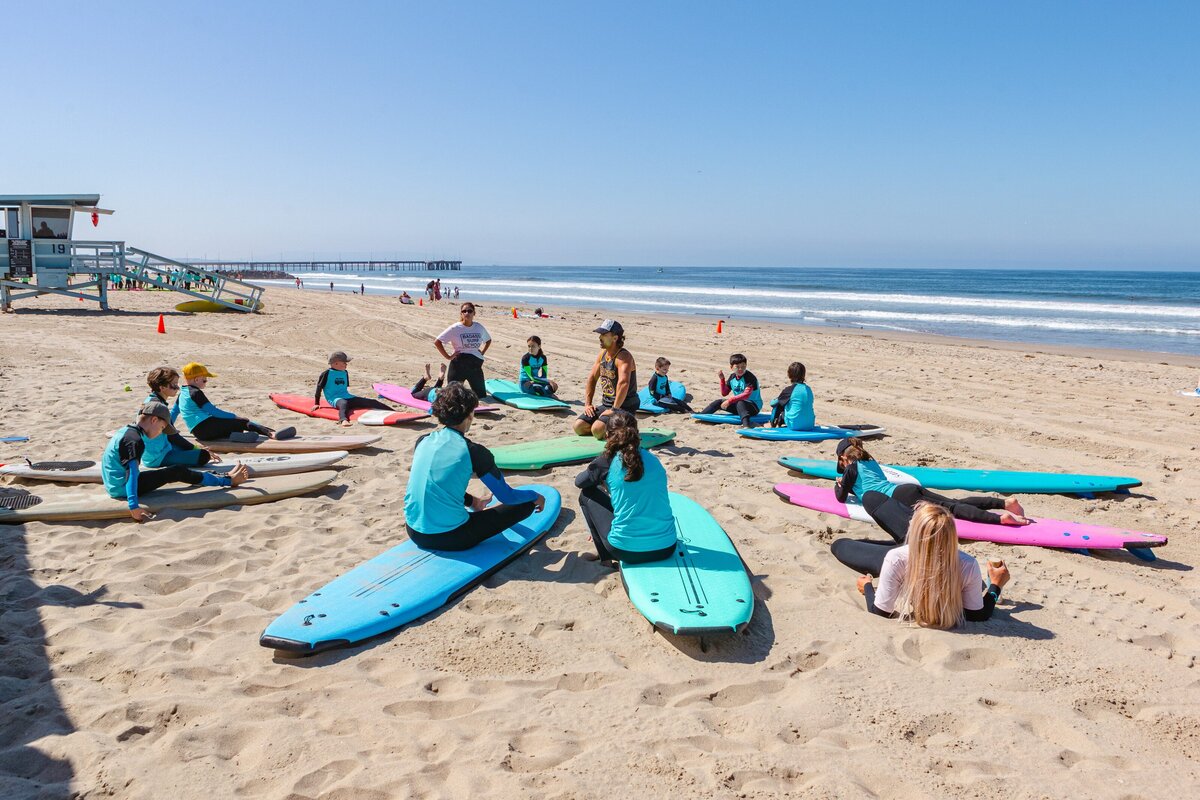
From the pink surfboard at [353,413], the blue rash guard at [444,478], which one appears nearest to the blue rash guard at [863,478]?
the blue rash guard at [444,478]

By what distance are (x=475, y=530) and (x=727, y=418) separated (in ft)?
18.7

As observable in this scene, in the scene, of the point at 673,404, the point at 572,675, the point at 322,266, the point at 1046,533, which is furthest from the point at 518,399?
the point at 322,266

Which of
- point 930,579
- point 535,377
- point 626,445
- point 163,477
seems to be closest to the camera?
point 930,579

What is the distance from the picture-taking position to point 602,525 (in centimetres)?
503

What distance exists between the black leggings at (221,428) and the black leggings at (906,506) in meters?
6.22

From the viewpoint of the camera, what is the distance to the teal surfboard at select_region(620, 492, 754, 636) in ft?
13.3

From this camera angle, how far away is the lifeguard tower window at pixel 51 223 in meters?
21.2

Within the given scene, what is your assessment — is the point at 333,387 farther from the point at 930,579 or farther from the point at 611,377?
the point at 930,579

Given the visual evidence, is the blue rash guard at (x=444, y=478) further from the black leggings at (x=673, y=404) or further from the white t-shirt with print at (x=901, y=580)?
the black leggings at (x=673, y=404)

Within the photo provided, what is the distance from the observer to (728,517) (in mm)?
6230

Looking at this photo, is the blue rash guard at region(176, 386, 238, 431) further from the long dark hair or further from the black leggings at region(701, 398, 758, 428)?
the black leggings at region(701, 398, 758, 428)

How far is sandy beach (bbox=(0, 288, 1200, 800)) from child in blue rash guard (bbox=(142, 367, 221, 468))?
0.73 metres

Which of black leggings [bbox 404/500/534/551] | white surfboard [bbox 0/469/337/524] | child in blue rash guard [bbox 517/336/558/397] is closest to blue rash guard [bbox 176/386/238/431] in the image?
white surfboard [bbox 0/469/337/524]

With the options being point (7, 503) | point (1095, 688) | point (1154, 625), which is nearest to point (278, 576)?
point (7, 503)
